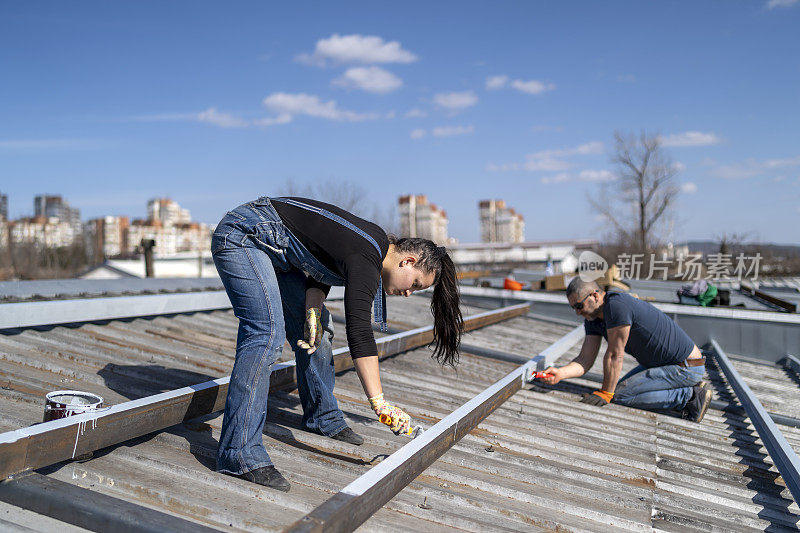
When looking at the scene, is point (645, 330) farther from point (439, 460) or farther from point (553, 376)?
point (439, 460)

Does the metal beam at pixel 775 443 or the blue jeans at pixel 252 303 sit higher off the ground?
the blue jeans at pixel 252 303

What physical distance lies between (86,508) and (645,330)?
4.01 meters

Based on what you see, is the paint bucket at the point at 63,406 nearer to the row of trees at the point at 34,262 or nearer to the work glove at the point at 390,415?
the work glove at the point at 390,415

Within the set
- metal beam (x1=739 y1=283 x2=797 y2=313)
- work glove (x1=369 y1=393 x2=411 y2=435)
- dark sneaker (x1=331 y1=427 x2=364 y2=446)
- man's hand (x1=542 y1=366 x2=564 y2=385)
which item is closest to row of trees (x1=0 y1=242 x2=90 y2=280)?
metal beam (x1=739 y1=283 x2=797 y2=313)

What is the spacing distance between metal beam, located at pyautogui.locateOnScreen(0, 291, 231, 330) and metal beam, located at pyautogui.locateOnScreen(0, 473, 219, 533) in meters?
2.52

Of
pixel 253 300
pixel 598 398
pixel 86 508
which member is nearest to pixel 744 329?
pixel 598 398

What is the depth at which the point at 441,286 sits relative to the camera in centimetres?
278

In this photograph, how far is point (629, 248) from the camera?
121 ft

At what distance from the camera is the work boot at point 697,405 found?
171 inches

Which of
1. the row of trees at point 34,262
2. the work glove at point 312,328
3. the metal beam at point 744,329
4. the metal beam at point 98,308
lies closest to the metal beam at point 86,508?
the work glove at point 312,328

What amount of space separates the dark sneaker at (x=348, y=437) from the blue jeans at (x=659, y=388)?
2495 mm

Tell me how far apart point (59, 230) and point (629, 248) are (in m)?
76.4

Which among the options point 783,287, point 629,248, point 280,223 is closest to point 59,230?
point 629,248

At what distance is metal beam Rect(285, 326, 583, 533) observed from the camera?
5.73 feet
